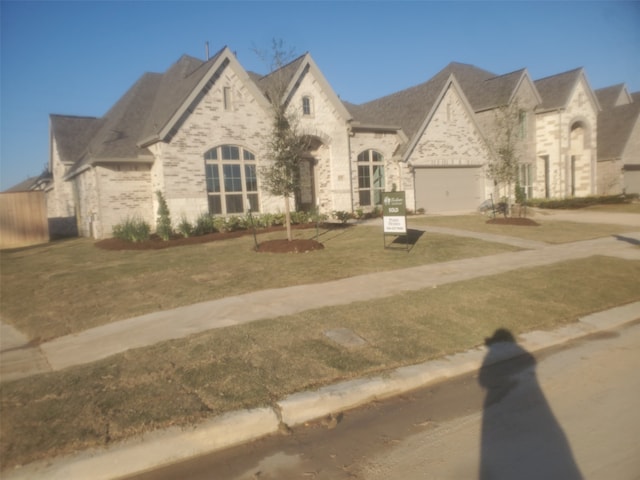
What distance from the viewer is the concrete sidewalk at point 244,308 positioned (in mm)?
5645

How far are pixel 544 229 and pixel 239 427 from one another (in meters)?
16.0

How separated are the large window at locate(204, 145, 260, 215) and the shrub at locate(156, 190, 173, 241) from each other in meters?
1.98

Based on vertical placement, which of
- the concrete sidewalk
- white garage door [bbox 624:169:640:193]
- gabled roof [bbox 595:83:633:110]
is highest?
gabled roof [bbox 595:83:633:110]

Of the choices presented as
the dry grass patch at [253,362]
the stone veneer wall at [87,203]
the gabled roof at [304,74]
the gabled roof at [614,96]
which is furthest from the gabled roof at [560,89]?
the stone veneer wall at [87,203]

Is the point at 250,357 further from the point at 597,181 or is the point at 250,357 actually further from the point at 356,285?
the point at 597,181

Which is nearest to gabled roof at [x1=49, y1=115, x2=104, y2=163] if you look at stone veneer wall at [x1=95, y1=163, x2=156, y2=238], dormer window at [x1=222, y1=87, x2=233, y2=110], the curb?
stone veneer wall at [x1=95, y1=163, x2=156, y2=238]

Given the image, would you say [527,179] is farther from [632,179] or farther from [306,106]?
[306,106]

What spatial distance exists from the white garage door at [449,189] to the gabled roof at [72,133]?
65.9 ft

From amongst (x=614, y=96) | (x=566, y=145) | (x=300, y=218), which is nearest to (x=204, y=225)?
(x=300, y=218)

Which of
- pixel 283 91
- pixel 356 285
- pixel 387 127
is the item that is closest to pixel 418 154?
pixel 387 127

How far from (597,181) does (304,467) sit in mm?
38811

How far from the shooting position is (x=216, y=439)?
12.2 ft

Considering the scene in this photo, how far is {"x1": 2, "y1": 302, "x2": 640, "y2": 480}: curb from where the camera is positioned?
10.9 ft

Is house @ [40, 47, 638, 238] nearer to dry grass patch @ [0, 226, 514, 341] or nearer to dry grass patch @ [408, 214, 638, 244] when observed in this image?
dry grass patch @ [408, 214, 638, 244]
